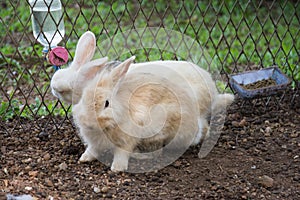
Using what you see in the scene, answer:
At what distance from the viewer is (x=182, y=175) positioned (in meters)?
3.64

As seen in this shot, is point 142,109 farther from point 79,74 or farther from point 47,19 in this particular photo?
point 47,19

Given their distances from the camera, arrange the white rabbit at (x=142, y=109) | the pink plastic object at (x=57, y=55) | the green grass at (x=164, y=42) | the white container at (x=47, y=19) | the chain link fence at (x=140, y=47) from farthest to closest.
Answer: the green grass at (x=164, y=42), the chain link fence at (x=140, y=47), the white container at (x=47, y=19), the pink plastic object at (x=57, y=55), the white rabbit at (x=142, y=109)

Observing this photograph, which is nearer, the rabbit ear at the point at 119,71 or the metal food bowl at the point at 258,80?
the rabbit ear at the point at 119,71

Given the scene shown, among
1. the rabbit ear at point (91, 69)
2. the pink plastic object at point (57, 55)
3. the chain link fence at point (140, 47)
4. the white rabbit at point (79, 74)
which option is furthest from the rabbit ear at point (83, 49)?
the chain link fence at point (140, 47)

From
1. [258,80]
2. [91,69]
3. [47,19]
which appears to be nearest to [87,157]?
[91,69]

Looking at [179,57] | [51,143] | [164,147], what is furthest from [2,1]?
[164,147]

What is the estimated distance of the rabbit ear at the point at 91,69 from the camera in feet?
11.3

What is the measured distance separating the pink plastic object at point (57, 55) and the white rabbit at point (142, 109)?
0.49 m

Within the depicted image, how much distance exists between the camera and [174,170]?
369cm

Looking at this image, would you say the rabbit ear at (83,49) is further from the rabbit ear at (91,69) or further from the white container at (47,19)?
the white container at (47,19)

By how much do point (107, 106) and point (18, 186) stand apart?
73 cm

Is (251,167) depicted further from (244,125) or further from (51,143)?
(51,143)

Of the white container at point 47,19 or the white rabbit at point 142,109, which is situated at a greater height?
the white container at point 47,19

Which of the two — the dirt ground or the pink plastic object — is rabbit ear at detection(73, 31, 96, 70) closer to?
the pink plastic object
